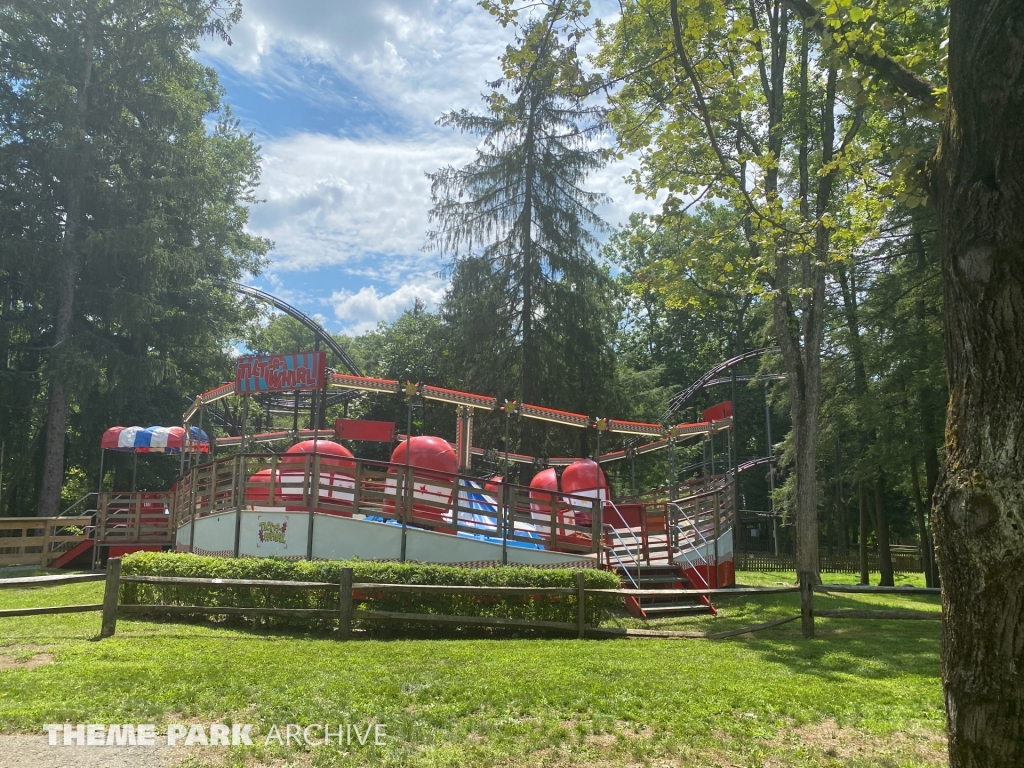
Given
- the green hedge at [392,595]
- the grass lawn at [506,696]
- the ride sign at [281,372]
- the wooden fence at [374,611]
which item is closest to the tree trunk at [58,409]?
the ride sign at [281,372]

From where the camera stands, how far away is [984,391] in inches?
148

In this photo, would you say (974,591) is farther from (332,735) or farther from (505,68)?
(505,68)

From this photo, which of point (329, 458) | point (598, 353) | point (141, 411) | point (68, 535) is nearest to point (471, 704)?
point (329, 458)

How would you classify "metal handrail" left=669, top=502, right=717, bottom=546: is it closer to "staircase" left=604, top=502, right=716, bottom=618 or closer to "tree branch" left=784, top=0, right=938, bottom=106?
"staircase" left=604, top=502, right=716, bottom=618

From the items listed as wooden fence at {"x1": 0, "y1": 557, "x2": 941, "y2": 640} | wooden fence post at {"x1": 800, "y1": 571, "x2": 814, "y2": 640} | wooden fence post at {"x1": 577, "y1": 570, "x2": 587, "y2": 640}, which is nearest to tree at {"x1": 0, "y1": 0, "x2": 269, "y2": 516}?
wooden fence at {"x1": 0, "y1": 557, "x2": 941, "y2": 640}

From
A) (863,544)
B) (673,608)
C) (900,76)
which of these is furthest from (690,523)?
(863,544)

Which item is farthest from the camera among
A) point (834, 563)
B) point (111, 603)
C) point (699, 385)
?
point (699, 385)

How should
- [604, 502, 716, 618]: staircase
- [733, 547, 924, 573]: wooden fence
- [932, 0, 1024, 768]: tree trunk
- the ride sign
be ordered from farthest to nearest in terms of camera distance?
[733, 547, 924, 573]: wooden fence
the ride sign
[604, 502, 716, 618]: staircase
[932, 0, 1024, 768]: tree trunk

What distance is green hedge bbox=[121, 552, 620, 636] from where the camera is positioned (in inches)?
432

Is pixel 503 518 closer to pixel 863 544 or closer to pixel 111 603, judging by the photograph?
pixel 111 603

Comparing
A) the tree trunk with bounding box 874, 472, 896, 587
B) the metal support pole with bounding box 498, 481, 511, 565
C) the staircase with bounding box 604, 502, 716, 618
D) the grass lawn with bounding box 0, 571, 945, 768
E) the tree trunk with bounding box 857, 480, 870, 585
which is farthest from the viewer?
the tree trunk with bounding box 857, 480, 870, 585

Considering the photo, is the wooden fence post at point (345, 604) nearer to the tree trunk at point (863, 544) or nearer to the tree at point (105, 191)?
the tree at point (105, 191)

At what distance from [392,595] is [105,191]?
81.6 ft

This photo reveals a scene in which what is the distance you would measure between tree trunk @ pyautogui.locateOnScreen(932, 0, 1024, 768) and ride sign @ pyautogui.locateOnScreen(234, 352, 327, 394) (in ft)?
39.3
